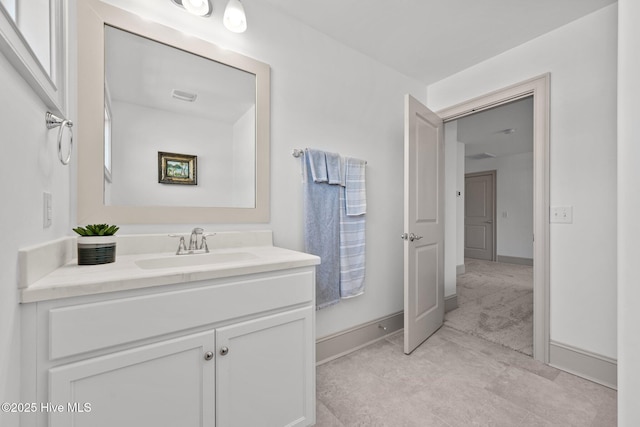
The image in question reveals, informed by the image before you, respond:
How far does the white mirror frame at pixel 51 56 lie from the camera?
2.01 feet

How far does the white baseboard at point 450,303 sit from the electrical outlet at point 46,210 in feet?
10.5

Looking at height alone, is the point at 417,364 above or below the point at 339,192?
below

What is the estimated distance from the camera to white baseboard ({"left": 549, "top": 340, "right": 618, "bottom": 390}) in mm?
1686

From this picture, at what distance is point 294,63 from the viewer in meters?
1.89

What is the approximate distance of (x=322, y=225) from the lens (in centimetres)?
192

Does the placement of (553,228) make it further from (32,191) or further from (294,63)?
(32,191)

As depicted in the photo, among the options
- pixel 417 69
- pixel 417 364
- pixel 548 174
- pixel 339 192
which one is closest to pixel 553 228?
pixel 548 174

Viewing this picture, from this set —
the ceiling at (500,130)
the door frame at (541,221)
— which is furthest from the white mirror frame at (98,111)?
the ceiling at (500,130)

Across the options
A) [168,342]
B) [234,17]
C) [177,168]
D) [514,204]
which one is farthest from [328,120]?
[514,204]

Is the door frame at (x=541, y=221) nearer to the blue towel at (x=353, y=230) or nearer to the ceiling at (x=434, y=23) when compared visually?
the ceiling at (x=434, y=23)

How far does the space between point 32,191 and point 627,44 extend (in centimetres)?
175

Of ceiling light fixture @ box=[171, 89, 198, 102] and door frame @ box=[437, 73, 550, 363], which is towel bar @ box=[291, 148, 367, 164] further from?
door frame @ box=[437, 73, 550, 363]

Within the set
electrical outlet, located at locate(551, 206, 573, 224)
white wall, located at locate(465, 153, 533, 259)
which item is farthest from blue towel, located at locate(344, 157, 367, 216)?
white wall, located at locate(465, 153, 533, 259)

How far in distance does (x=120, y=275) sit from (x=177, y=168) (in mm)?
775
